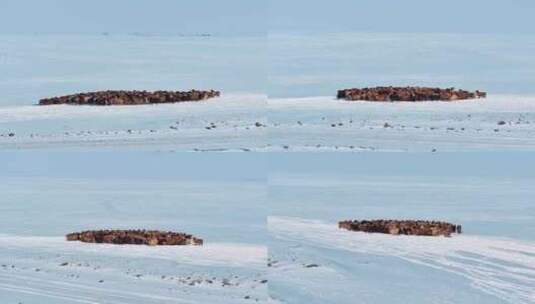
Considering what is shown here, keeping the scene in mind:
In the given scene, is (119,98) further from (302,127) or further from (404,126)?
(404,126)

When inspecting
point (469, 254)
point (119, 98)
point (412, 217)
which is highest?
point (119, 98)

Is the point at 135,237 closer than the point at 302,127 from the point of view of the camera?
No

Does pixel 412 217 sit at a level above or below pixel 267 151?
below

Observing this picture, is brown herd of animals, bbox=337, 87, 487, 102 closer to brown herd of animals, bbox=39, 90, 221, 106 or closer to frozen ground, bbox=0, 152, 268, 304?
frozen ground, bbox=0, 152, 268, 304

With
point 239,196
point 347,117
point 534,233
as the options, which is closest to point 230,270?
point 239,196

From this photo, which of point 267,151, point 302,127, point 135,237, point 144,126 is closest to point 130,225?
point 135,237

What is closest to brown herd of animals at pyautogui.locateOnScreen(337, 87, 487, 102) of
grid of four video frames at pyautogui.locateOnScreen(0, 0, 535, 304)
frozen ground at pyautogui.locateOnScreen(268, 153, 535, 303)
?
grid of four video frames at pyautogui.locateOnScreen(0, 0, 535, 304)
